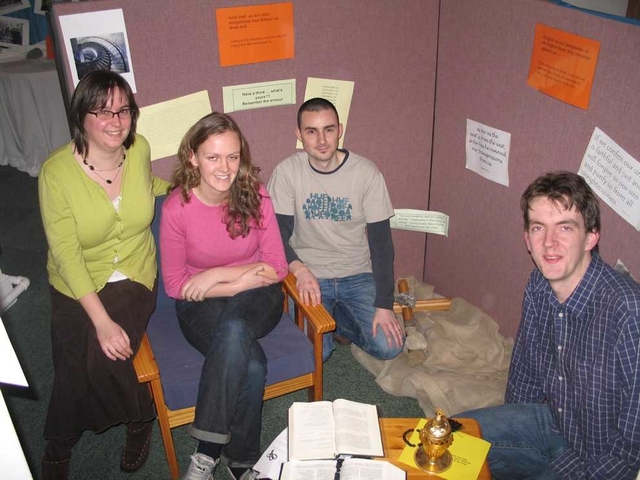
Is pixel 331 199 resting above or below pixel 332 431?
above

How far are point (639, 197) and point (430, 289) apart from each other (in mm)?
1274

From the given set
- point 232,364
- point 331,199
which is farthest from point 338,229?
point 232,364

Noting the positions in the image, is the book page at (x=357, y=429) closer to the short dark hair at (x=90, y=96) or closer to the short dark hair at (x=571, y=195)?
the short dark hair at (x=571, y=195)

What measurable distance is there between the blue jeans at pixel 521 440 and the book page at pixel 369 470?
1.15ft

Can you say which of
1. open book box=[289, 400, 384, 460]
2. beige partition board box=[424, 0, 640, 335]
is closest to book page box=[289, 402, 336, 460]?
open book box=[289, 400, 384, 460]

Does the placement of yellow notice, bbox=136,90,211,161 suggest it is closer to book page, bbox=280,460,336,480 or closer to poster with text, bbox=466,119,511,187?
poster with text, bbox=466,119,511,187

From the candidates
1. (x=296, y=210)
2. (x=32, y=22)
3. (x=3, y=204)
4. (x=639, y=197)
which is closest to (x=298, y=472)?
(x=296, y=210)

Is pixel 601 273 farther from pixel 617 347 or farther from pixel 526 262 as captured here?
pixel 526 262

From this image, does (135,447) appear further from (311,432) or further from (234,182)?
(234,182)

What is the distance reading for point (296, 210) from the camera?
7.82 feet

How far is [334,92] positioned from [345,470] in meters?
1.47

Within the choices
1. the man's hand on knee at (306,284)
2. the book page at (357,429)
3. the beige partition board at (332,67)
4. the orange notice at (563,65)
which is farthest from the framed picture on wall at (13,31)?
the book page at (357,429)

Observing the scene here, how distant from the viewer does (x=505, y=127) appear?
2.20m

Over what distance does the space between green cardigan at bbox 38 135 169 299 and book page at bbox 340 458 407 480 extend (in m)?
1.03
